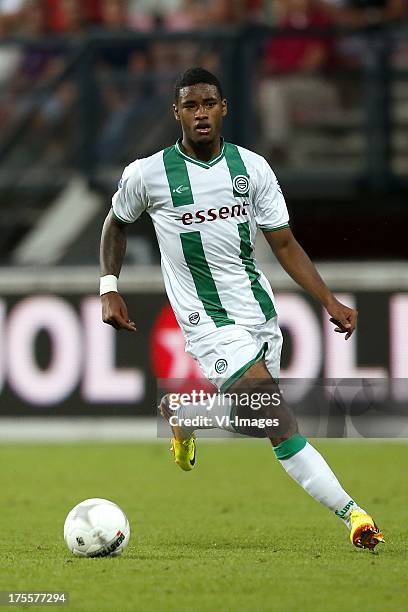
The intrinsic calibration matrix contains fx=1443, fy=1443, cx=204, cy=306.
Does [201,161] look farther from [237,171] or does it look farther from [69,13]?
[69,13]

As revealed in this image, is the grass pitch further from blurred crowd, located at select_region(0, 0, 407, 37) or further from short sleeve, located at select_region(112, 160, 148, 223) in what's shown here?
blurred crowd, located at select_region(0, 0, 407, 37)

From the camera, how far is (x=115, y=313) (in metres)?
6.69

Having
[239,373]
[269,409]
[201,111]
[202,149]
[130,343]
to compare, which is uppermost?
[201,111]

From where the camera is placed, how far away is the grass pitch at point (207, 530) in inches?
213

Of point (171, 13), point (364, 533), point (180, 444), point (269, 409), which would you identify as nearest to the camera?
point (364, 533)

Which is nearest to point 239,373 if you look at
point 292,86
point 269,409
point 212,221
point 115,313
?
point 269,409

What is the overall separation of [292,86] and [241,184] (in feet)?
21.6

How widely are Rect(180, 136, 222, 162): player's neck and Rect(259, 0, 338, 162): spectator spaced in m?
6.42

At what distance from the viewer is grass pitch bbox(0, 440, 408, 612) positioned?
5.41 metres

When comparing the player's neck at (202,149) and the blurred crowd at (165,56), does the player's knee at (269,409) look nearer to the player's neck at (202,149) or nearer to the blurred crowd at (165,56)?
the player's neck at (202,149)

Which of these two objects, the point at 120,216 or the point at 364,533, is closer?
the point at 364,533

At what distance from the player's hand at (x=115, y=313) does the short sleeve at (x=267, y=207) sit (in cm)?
77

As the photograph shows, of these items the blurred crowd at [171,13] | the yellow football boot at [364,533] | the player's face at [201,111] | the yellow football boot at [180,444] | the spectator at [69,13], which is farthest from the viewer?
the spectator at [69,13]

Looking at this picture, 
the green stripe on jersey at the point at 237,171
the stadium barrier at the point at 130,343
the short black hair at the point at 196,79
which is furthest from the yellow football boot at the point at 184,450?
the stadium barrier at the point at 130,343
